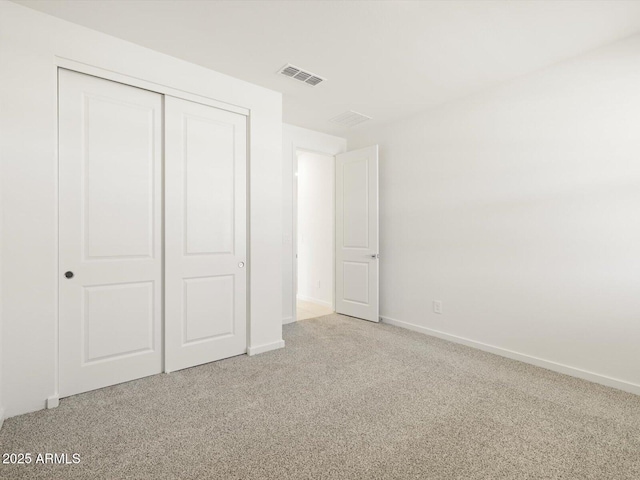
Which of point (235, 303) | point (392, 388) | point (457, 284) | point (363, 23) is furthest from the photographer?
point (457, 284)

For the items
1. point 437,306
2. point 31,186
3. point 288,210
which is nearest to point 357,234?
point 288,210

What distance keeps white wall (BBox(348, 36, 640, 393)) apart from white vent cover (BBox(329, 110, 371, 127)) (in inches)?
21.8

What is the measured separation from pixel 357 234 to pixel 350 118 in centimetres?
Result: 152

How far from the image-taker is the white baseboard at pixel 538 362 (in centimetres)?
238

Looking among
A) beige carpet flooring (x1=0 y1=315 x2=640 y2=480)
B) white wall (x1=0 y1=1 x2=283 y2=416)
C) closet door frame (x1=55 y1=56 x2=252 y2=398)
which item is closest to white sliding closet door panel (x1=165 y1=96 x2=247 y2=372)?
closet door frame (x1=55 y1=56 x2=252 y2=398)

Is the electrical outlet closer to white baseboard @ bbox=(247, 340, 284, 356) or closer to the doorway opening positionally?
the doorway opening

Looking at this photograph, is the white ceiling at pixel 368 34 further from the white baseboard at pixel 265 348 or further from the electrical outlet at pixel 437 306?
the white baseboard at pixel 265 348

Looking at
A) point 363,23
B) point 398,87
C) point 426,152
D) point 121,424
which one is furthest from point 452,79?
point 121,424

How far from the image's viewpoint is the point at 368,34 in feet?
7.59

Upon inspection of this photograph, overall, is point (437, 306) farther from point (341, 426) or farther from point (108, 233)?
point (108, 233)

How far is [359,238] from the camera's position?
4.32 meters

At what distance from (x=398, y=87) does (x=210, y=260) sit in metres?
2.49

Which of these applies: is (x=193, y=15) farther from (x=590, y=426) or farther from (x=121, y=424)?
(x=590, y=426)

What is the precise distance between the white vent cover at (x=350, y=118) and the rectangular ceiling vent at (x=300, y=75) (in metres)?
0.83
